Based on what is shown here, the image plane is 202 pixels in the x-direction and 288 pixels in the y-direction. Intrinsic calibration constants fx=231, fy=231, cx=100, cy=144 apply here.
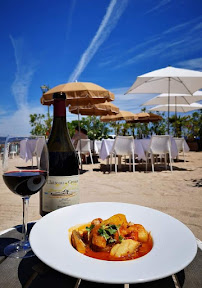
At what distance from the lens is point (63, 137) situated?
1425mm

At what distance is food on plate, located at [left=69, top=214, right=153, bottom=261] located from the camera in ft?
2.33

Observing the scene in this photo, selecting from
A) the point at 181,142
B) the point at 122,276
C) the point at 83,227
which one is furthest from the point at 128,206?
the point at 181,142

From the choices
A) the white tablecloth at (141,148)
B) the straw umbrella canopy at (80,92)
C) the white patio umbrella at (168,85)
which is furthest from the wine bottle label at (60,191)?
the white patio umbrella at (168,85)

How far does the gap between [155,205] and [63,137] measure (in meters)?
2.66

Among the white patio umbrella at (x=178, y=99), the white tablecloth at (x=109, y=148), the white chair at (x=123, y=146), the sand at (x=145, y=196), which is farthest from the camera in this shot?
the white patio umbrella at (x=178, y=99)

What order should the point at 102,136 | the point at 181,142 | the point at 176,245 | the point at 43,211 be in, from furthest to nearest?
the point at 102,136 → the point at 181,142 → the point at 43,211 → the point at 176,245

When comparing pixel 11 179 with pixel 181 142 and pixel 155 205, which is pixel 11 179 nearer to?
pixel 155 205

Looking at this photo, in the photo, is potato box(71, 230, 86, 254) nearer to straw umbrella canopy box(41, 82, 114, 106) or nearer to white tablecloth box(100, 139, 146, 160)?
straw umbrella canopy box(41, 82, 114, 106)

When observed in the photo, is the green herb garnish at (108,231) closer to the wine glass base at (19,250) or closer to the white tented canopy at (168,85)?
the wine glass base at (19,250)

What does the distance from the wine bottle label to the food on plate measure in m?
0.23

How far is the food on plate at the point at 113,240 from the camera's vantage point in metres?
0.71

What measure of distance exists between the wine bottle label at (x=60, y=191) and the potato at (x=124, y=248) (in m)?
0.43

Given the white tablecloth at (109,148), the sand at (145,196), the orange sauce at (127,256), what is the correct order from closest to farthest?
the orange sauce at (127,256), the sand at (145,196), the white tablecloth at (109,148)

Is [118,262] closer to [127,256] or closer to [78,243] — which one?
[127,256]
